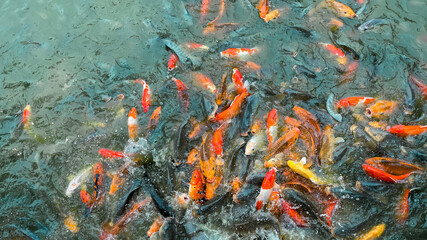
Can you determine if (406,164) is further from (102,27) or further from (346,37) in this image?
(102,27)

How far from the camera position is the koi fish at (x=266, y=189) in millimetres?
4367

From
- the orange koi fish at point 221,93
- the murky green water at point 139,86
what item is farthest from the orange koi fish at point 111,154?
the orange koi fish at point 221,93

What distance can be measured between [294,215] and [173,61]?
12.7 feet

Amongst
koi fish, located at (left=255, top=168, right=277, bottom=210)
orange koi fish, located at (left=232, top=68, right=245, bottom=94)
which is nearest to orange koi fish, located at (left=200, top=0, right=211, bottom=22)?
orange koi fish, located at (left=232, top=68, right=245, bottom=94)

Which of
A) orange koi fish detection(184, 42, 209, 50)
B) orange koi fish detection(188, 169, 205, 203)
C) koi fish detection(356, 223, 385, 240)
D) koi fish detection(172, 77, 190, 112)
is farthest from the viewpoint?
orange koi fish detection(184, 42, 209, 50)

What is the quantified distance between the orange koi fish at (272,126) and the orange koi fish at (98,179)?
2794mm

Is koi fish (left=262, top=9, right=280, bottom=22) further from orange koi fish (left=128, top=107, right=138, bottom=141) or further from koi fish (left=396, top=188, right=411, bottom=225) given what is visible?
koi fish (left=396, top=188, right=411, bottom=225)

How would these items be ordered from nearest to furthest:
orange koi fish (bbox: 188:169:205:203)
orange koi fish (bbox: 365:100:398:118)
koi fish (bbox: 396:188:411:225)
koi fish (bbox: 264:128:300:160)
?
koi fish (bbox: 396:188:411:225) < orange koi fish (bbox: 188:169:205:203) < koi fish (bbox: 264:128:300:160) < orange koi fish (bbox: 365:100:398:118)

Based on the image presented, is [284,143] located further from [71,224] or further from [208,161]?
[71,224]

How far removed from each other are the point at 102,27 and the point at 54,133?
3019 millimetres

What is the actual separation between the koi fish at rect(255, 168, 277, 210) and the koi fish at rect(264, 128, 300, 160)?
67 centimetres

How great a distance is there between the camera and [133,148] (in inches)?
210

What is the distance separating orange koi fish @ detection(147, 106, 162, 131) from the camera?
18.3 feet

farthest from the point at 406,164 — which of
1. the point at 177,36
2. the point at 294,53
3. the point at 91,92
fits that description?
the point at 91,92
